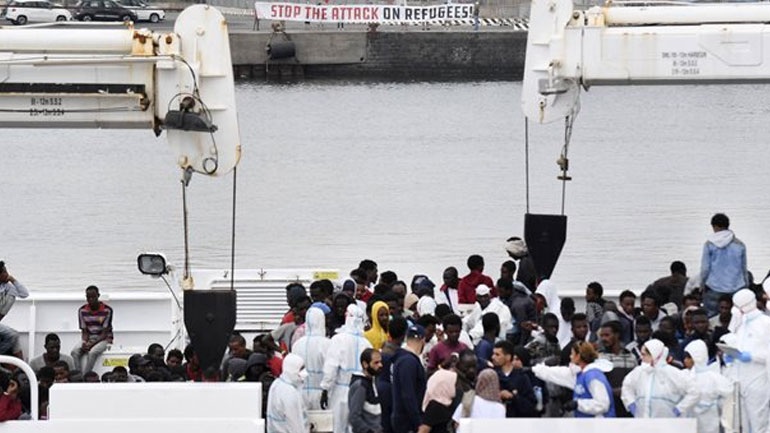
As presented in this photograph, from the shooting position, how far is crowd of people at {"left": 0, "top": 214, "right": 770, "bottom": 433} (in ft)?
43.6

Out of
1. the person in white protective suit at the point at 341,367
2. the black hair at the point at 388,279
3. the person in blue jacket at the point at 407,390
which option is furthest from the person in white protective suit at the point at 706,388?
the black hair at the point at 388,279

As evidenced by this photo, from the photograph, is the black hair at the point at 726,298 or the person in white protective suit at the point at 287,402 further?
the black hair at the point at 726,298

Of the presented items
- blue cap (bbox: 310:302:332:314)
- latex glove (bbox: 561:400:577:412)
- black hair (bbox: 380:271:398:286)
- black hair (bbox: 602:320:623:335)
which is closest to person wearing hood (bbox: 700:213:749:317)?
black hair (bbox: 380:271:398:286)

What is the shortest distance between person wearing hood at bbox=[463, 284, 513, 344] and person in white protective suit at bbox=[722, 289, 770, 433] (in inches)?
98.4

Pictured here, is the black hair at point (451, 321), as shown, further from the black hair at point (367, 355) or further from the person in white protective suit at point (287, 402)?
the person in white protective suit at point (287, 402)

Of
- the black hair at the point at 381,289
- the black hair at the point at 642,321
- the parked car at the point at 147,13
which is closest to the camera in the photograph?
the black hair at the point at 642,321

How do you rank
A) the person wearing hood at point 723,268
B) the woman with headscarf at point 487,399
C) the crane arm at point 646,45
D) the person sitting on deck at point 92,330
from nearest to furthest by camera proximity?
the woman with headscarf at point 487,399 → the crane arm at point 646,45 → the person wearing hood at point 723,268 → the person sitting on deck at point 92,330

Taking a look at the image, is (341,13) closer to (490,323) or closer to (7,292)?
(7,292)

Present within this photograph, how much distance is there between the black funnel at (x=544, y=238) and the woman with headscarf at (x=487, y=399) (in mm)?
3594

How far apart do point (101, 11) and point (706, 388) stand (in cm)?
5534

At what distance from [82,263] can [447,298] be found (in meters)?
15.5

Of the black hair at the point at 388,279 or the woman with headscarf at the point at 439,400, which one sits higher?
the black hair at the point at 388,279

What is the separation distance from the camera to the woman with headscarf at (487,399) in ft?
43.1

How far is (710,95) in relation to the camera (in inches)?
2571
